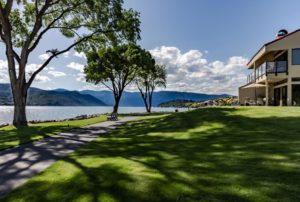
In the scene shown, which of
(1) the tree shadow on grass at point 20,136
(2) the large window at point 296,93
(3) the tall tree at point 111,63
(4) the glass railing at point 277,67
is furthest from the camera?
(3) the tall tree at point 111,63

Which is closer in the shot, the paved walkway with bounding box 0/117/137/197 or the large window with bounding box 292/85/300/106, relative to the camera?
the paved walkway with bounding box 0/117/137/197

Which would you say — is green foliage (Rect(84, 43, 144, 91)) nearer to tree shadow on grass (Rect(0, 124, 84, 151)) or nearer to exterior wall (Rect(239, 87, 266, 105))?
exterior wall (Rect(239, 87, 266, 105))

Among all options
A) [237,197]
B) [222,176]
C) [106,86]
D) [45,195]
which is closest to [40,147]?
[45,195]

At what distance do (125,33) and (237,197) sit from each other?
24586 mm

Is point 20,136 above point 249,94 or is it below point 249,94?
below

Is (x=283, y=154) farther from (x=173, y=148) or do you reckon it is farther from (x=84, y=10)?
(x=84, y=10)

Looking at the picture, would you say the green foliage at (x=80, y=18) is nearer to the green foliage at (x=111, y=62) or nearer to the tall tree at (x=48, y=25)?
the tall tree at (x=48, y=25)

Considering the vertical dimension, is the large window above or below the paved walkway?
above

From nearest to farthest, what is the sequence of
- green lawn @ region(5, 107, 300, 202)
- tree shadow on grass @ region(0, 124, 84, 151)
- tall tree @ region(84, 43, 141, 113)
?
green lawn @ region(5, 107, 300, 202), tree shadow on grass @ region(0, 124, 84, 151), tall tree @ region(84, 43, 141, 113)

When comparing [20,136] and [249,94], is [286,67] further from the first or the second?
[20,136]

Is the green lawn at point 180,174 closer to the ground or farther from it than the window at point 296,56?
closer to the ground

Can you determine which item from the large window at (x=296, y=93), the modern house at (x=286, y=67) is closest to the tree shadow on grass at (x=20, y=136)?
the modern house at (x=286, y=67)

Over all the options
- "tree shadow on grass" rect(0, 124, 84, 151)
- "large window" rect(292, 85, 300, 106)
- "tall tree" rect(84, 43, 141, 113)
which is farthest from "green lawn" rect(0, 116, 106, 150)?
"tall tree" rect(84, 43, 141, 113)

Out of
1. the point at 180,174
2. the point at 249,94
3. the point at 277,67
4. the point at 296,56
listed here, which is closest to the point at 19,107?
the point at 180,174
